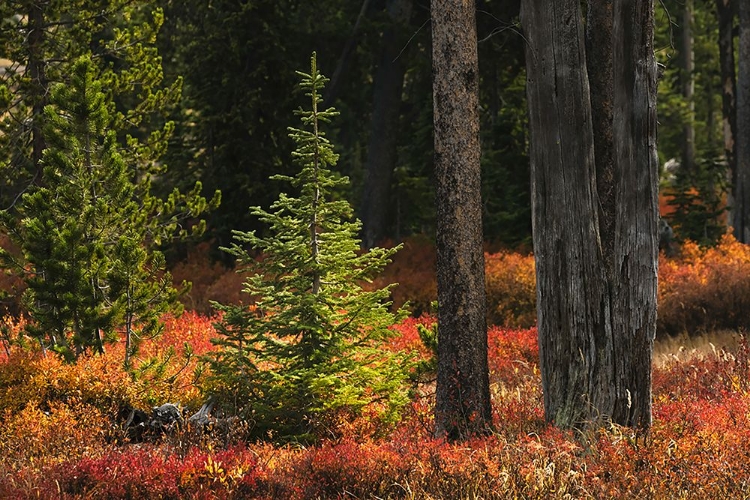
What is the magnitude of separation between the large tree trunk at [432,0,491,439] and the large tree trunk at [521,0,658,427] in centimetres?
59

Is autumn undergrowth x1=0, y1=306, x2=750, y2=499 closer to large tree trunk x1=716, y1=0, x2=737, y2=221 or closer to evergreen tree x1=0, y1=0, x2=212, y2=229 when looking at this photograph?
evergreen tree x1=0, y1=0, x2=212, y2=229

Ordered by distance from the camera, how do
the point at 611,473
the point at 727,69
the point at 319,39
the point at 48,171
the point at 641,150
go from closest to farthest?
1. the point at 611,473
2. the point at 641,150
3. the point at 48,171
4. the point at 319,39
5. the point at 727,69

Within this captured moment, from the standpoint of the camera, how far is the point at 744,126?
21531mm

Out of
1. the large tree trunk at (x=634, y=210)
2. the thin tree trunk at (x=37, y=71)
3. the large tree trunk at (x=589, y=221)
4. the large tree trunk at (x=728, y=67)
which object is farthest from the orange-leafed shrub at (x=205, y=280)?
the large tree trunk at (x=728, y=67)

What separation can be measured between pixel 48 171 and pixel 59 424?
10.0 ft

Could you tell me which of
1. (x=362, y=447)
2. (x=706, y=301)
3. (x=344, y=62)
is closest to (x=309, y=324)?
(x=362, y=447)

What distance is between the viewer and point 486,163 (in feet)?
71.3

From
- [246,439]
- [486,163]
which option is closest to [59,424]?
[246,439]

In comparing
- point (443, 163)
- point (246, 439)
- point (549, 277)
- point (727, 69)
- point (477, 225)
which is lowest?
point (246, 439)

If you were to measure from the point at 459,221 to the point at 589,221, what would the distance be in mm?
1176

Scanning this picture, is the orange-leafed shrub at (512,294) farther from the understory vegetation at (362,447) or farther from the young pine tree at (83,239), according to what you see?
the young pine tree at (83,239)

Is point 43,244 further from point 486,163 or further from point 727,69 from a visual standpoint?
point 727,69

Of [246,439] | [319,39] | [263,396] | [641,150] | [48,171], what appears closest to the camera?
[641,150]

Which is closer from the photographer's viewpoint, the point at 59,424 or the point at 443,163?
the point at 443,163
